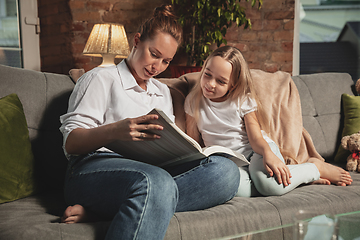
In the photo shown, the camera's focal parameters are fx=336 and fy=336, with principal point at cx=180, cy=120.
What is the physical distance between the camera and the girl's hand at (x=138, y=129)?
895 millimetres

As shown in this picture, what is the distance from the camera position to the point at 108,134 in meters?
0.97

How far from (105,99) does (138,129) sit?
30 centimetres

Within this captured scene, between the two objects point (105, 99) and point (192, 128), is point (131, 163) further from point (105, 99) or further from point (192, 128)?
point (192, 128)

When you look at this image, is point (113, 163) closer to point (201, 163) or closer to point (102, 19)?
point (201, 163)

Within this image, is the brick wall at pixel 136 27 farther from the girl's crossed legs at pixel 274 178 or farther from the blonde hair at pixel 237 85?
the girl's crossed legs at pixel 274 178

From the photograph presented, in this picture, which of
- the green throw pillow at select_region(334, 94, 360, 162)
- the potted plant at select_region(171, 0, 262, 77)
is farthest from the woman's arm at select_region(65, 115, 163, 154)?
the potted plant at select_region(171, 0, 262, 77)

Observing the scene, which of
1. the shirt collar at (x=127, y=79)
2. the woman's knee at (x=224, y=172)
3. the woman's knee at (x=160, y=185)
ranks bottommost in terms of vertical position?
the woman's knee at (x=224, y=172)

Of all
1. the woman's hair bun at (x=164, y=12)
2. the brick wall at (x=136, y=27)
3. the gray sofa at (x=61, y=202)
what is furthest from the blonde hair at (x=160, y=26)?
the brick wall at (x=136, y=27)

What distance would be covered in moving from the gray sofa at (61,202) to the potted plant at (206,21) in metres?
1.05

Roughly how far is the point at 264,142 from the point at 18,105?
3.04ft

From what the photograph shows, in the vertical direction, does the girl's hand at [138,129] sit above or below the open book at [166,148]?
above

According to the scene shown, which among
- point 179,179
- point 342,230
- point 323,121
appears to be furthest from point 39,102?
point 323,121

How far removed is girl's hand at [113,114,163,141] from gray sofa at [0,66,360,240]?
26 cm

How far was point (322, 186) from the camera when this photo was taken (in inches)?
52.9
